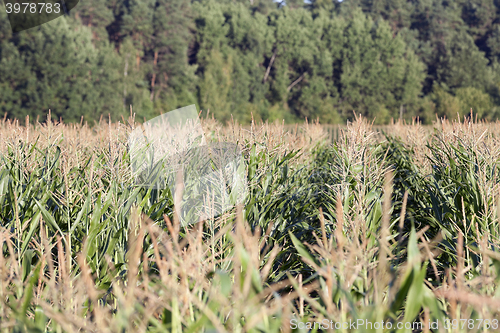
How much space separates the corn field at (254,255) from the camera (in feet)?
4.71

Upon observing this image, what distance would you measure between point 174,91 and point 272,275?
34252 mm

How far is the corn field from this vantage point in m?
1.44

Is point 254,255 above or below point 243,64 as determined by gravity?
above

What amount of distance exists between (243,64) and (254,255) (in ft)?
134

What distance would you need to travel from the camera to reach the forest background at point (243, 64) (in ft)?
93.4

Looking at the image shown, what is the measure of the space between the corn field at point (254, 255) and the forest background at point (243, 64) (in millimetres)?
26539

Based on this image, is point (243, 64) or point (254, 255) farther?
point (243, 64)

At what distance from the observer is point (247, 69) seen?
40.6 metres

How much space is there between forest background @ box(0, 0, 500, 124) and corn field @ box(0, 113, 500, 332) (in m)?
26.5

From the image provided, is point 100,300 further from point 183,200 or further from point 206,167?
point 206,167

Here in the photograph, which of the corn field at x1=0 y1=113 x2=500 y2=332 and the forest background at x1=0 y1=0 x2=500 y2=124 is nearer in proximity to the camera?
the corn field at x1=0 y1=113 x2=500 y2=332

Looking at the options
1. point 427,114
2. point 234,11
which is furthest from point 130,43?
point 427,114

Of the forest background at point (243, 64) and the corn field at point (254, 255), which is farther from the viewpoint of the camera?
the forest background at point (243, 64)

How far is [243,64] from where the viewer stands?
134 feet
